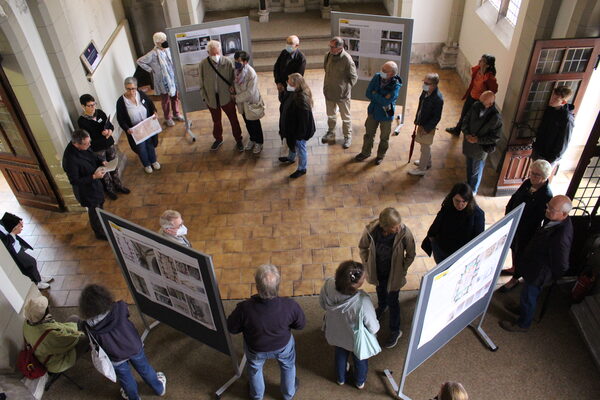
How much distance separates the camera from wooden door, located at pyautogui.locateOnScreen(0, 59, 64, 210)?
6349 millimetres

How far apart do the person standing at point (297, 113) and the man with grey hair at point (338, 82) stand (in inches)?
41.7

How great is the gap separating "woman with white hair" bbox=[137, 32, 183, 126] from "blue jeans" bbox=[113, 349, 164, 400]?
5.44 metres

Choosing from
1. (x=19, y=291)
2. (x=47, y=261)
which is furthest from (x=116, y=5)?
(x=19, y=291)

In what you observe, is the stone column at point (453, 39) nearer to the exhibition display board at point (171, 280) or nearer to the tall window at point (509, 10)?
the tall window at point (509, 10)

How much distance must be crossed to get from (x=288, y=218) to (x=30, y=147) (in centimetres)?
369

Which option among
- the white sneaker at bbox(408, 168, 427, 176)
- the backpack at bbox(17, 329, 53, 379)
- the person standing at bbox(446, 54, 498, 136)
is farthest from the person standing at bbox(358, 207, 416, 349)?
the person standing at bbox(446, 54, 498, 136)

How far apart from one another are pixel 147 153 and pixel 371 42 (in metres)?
4.12

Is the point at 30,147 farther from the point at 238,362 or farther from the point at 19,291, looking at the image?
the point at 238,362

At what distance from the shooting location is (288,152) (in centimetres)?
834

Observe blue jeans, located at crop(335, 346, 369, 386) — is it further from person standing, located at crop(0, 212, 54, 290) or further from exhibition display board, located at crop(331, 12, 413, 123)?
exhibition display board, located at crop(331, 12, 413, 123)

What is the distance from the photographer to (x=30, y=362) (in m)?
4.71

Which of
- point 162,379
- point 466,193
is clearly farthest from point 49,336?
point 466,193

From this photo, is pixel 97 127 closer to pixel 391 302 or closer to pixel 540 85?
pixel 391 302

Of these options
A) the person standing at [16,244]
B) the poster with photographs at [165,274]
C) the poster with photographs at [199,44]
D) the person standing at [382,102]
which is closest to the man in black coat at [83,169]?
the person standing at [16,244]
